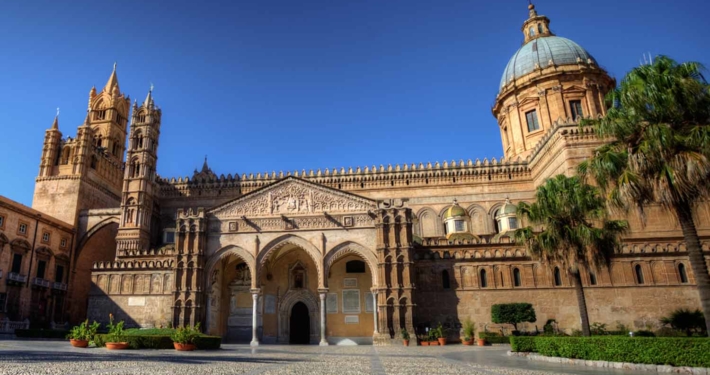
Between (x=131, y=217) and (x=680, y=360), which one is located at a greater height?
(x=131, y=217)

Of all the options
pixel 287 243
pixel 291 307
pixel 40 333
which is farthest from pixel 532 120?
pixel 40 333

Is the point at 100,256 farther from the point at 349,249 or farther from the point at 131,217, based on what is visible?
the point at 349,249

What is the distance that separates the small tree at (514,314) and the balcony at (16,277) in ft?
113

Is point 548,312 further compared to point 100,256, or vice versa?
point 100,256

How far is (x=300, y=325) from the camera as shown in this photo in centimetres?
3344

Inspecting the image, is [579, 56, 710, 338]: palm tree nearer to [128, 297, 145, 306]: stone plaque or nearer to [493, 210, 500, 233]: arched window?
[493, 210, 500, 233]: arched window

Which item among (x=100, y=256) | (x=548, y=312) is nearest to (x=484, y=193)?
(x=548, y=312)

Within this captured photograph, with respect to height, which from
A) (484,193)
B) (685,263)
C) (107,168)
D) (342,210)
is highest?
(107,168)

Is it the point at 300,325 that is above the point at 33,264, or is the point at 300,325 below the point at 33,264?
below

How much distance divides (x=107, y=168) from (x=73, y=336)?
34.3 m

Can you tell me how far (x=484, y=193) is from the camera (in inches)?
1628

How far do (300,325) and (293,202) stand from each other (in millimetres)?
9227

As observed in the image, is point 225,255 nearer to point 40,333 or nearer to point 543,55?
point 40,333

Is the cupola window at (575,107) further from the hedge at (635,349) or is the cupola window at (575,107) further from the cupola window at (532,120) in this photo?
the hedge at (635,349)
